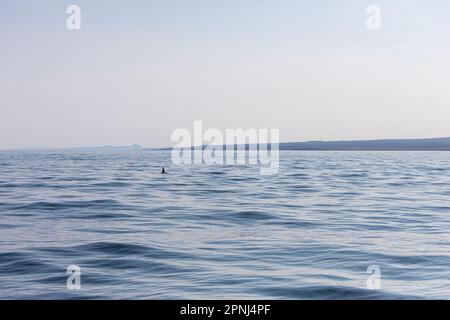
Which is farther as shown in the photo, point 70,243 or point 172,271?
point 70,243

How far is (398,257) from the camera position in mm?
15062

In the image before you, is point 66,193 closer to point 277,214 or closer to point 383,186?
point 277,214

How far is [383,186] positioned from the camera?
4253 centimetres
